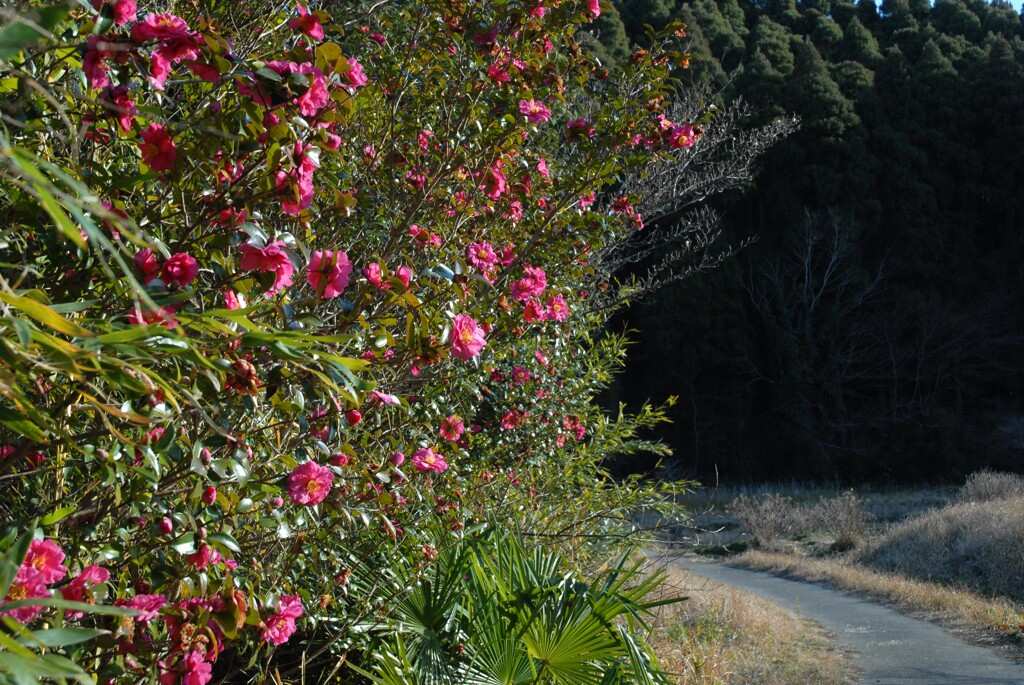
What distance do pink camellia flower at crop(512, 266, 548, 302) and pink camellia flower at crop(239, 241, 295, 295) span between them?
1730 mm

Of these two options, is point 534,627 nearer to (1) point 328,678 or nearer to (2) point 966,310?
(1) point 328,678

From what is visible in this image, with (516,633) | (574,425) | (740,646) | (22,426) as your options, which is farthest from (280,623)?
(740,646)

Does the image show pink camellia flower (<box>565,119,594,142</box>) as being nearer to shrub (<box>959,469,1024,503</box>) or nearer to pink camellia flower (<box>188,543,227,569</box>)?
pink camellia flower (<box>188,543,227,569</box>)

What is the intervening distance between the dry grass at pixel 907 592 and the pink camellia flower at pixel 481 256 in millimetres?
6242

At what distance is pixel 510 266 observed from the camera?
11.3ft

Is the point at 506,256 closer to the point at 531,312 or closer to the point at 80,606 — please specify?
the point at 531,312

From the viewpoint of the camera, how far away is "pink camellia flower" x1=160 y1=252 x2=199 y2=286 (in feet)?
4.85

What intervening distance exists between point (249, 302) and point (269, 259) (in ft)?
0.75

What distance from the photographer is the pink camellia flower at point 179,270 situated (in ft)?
4.85

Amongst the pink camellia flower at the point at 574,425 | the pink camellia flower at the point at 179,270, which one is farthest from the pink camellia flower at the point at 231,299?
the pink camellia flower at the point at 574,425

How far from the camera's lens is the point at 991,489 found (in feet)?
48.5

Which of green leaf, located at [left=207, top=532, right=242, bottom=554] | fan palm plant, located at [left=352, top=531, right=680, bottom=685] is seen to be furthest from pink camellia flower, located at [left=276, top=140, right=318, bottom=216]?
fan palm plant, located at [left=352, top=531, right=680, bottom=685]

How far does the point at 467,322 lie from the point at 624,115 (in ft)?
6.60

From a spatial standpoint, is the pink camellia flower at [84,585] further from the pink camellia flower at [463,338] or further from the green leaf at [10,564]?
the pink camellia flower at [463,338]
